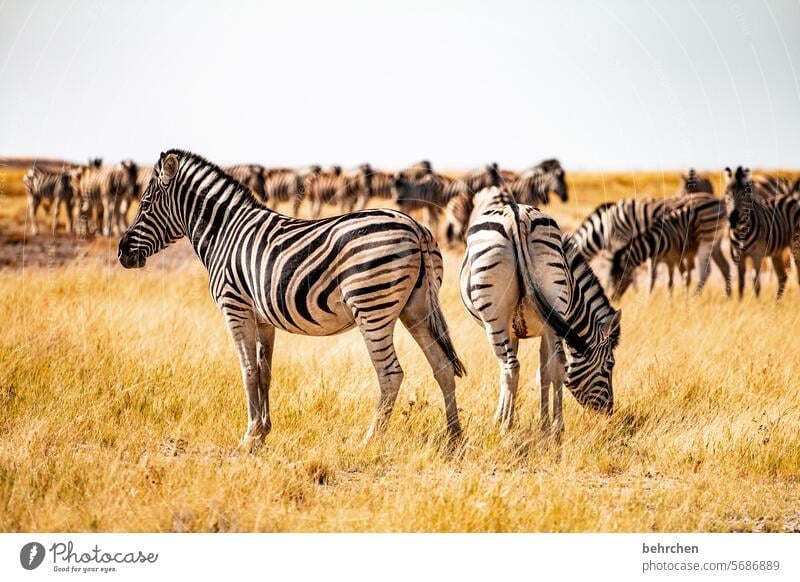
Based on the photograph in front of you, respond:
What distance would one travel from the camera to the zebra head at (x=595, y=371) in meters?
6.30

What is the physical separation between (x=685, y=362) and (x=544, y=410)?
238 cm

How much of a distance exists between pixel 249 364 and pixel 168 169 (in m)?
1.58

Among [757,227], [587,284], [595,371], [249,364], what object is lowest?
[595,371]

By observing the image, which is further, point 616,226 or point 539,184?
point 539,184

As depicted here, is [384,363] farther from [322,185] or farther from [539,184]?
[322,185]

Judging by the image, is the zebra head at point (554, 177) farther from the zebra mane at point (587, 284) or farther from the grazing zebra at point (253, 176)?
the zebra mane at point (587, 284)

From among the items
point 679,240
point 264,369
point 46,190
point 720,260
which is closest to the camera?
point 264,369

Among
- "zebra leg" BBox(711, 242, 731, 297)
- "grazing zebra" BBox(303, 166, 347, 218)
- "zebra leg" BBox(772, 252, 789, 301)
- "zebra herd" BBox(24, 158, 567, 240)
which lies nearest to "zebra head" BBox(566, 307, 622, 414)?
"zebra leg" BBox(772, 252, 789, 301)

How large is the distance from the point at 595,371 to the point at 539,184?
42.9 feet

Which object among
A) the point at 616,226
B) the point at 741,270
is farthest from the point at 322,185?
the point at 741,270

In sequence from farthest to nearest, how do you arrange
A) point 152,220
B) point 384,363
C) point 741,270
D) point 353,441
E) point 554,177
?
1. point 554,177
2. point 741,270
3. point 152,220
4. point 353,441
5. point 384,363

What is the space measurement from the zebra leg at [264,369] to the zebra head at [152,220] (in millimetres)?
1032

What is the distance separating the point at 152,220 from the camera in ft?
19.8

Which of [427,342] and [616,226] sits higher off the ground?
[616,226]
